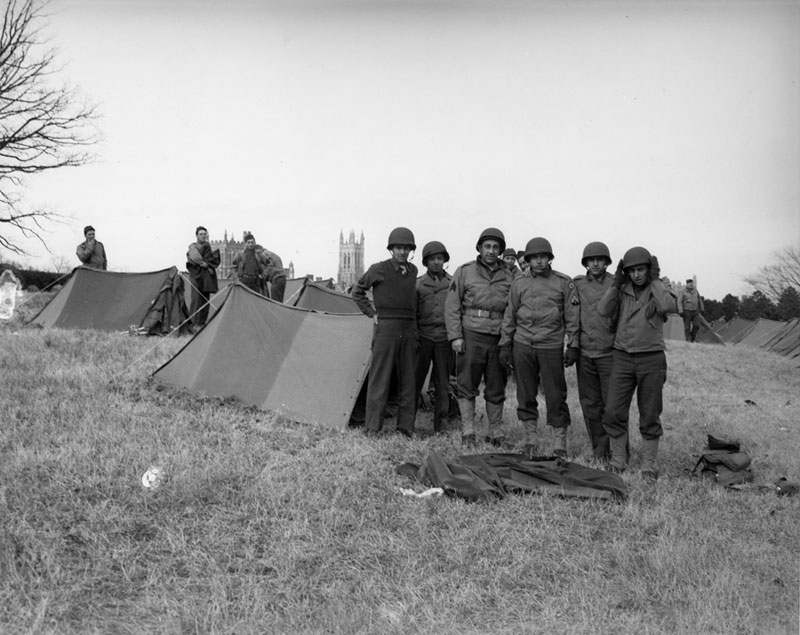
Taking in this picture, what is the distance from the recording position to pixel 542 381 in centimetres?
570

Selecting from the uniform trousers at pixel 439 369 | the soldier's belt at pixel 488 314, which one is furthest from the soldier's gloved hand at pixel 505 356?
the uniform trousers at pixel 439 369

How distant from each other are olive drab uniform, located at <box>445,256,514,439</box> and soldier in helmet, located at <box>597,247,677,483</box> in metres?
1.01

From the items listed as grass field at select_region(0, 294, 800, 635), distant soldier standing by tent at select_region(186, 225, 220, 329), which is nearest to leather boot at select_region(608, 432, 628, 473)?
grass field at select_region(0, 294, 800, 635)

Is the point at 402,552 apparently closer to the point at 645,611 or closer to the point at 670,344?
the point at 645,611

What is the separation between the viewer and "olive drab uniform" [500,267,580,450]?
561 centimetres

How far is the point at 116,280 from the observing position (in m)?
12.0

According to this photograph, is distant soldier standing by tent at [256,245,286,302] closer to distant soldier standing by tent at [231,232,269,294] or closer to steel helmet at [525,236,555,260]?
distant soldier standing by tent at [231,232,269,294]

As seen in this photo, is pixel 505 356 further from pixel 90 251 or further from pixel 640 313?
pixel 90 251

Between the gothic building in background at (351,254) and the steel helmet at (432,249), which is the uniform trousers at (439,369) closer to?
the steel helmet at (432,249)

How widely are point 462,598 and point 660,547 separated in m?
1.29

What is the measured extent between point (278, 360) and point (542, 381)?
2.78m

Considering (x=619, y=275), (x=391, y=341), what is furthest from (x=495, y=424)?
(x=619, y=275)

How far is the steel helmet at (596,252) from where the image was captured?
5.59 m

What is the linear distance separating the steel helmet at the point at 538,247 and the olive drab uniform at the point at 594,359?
0.41 metres
